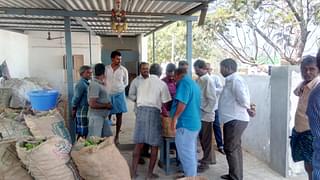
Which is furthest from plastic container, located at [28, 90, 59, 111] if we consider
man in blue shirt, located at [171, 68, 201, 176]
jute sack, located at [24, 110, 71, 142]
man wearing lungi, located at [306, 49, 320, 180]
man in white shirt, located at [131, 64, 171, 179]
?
man wearing lungi, located at [306, 49, 320, 180]

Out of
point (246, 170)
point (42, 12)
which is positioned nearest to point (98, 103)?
point (42, 12)

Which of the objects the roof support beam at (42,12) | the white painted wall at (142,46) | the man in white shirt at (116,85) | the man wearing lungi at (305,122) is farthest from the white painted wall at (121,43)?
the man wearing lungi at (305,122)

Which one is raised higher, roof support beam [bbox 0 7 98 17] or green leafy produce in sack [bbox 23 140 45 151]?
roof support beam [bbox 0 7 98 17]

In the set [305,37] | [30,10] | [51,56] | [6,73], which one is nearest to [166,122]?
[30,10]

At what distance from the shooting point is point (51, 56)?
11320 millimetres

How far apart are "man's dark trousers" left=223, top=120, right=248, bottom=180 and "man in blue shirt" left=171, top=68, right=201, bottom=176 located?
423 mm

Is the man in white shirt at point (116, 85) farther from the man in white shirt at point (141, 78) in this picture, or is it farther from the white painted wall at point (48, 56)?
the white painted wall at point (48, 56)

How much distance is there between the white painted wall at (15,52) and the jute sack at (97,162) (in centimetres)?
655

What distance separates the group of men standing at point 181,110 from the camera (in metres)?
3.84

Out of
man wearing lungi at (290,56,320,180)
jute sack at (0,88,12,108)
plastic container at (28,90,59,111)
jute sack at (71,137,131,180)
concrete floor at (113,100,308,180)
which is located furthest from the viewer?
jute sack at (0,88,12,108)

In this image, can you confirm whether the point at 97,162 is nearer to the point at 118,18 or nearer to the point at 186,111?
the point at 186,111

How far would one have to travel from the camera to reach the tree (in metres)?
9.02

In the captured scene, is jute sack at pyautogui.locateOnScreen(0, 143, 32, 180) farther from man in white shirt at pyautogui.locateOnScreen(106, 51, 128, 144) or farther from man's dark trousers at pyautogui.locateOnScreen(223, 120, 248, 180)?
man in white shirt at pyautogui.locateOnScreen(106, 51, 128, 144)

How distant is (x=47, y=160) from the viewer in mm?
2590
